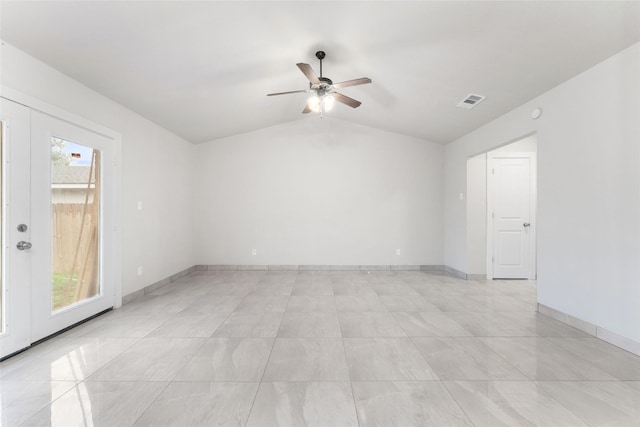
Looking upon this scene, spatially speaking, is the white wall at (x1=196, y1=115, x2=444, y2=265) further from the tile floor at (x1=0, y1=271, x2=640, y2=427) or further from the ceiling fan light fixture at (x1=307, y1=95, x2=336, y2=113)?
the ceiling fan light fixture at (x1=307, y1=95, x2=336, y2=113)

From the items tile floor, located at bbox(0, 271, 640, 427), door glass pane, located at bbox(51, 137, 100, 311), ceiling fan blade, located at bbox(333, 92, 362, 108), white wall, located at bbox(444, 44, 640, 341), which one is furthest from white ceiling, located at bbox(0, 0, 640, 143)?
tile floor, located at bbox(0, 271, 640, 427)

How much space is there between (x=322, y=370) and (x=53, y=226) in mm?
2915

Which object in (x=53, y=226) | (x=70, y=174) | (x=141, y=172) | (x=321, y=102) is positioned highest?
(x=321, y=102)

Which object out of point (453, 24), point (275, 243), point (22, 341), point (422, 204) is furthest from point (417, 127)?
point (22, 341)

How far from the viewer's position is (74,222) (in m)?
3.01

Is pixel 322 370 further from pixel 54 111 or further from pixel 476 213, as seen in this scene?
pixel 476 213

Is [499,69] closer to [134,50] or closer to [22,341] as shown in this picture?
[134,50]

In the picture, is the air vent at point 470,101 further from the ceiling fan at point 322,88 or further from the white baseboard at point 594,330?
the white baseboard at point 594,330

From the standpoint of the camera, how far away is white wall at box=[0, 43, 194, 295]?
2.59 metres

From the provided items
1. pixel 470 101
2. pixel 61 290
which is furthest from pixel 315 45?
pixel 61 290

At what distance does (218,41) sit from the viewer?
2.75 m

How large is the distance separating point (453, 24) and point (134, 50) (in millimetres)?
2967

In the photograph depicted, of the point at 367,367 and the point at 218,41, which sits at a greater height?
the point at 218,41

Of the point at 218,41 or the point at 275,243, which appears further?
the point at 275,243
